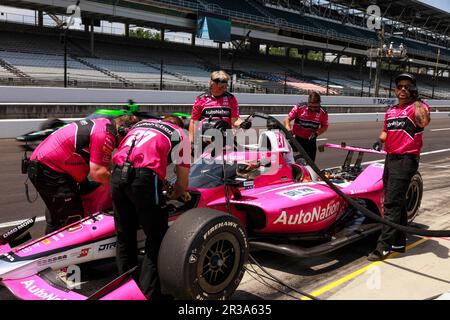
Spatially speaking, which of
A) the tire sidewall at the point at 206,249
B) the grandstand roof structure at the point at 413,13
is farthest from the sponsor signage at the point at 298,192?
the grandstand roof structure at the point at 413,13

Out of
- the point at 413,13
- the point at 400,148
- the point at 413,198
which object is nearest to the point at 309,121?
the point at 413,198

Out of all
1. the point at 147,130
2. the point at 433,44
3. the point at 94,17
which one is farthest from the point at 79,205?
the point at 433,44

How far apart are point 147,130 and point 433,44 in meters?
85.8

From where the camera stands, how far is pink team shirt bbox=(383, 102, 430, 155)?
471cm

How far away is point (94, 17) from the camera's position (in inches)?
1197

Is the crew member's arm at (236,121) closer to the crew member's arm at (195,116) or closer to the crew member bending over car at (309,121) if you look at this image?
the crew member's arm at (195,116)

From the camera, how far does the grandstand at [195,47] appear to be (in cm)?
2667

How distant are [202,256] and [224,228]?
284mm

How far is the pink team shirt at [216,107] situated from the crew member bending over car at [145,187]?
2745 mm

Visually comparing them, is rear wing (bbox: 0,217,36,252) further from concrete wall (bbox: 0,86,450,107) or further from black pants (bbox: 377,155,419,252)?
concrete wall (bbox: 0,86,450,107)

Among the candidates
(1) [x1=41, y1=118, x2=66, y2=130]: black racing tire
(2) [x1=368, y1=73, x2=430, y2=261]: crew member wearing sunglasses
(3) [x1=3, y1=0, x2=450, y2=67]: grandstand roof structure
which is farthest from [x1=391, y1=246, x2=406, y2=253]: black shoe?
(3) [x1=3, y1=0, x2=450, y2=67]: grandstand roof structure

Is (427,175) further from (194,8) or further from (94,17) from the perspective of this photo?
(194,8)

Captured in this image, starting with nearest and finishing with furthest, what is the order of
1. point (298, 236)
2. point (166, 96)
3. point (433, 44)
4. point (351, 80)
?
point (298, 236) → point (166, 96) → point (351, 80) → point (433, 44)

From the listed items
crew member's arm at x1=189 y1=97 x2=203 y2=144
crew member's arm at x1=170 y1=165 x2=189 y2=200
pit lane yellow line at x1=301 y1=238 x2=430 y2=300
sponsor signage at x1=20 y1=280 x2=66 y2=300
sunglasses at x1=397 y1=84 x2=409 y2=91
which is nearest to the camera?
sponsor signage at x1=20 y1=280 x2=66 y2=300
